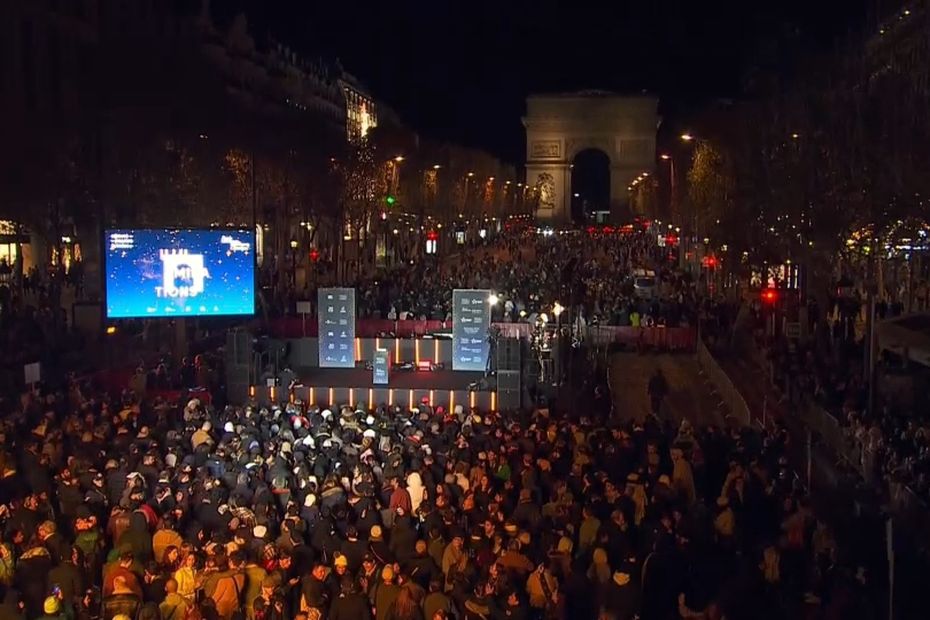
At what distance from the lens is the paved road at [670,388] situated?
78.0 feet

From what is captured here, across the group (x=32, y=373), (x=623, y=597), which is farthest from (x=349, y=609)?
(x=32, y=373)

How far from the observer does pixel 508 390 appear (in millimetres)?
22922

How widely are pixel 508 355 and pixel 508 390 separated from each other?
2.49 feet

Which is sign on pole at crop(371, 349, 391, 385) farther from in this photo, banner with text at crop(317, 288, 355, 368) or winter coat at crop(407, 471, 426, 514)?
winter coat at crop(407, 471, 426, 514)

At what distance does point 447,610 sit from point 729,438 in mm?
8216

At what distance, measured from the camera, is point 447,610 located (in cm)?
901

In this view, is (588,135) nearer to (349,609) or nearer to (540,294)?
(540,294)

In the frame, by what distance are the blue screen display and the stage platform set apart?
2.45 m

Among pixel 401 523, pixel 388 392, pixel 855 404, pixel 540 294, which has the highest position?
pixel 540 294

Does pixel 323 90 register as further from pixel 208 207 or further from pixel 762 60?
pixel 762 60

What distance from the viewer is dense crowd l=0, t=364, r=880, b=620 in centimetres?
946

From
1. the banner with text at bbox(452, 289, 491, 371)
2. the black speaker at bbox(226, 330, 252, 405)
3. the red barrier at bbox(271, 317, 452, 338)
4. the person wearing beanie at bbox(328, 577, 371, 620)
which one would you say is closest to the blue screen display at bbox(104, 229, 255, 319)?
the black speaker at bbox(226, 330, 252, 405)

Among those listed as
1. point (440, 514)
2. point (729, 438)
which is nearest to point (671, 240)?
point (729, 438)

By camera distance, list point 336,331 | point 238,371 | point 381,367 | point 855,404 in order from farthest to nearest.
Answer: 1. point 336,331
2. point 381,367
3. point 238,371
4. point 855,404
